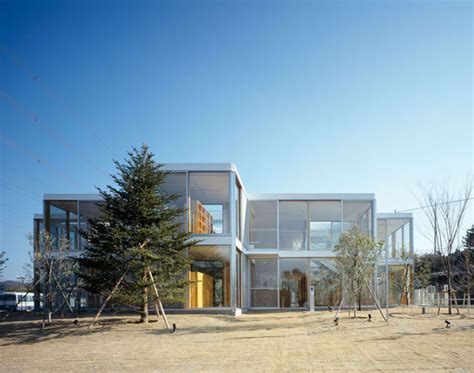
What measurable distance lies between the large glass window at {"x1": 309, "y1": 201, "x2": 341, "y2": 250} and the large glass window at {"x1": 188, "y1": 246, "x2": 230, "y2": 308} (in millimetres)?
7827

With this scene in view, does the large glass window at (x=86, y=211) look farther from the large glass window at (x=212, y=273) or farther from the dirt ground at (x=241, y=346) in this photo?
the dirt ground at (x=241, y=346)

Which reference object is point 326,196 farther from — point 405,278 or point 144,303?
point 144,303

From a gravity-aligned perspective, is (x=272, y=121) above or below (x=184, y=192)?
above

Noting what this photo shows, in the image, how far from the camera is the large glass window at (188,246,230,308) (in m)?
24.7

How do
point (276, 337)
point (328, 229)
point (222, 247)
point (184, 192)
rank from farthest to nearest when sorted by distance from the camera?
1. point (328, 229)
2. point (184, 192)
3. point (222, 247)
4. point (276, 337)

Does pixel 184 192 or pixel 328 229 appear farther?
pixel 328 229

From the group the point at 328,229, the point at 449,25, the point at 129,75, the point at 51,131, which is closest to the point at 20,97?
the point at 51,131

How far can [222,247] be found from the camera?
24.9m

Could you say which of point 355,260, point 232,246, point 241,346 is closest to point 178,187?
point 232,246

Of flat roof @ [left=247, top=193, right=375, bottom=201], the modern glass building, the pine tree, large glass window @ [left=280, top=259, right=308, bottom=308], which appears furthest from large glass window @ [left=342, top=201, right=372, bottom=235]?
the pine tree

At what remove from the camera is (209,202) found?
27.0 m

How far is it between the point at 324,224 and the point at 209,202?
26.7ft

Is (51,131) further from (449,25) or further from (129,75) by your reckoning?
(449,25)

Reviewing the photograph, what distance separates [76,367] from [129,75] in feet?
40.3
